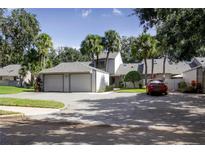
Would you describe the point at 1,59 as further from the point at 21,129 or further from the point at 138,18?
the point at 138,18

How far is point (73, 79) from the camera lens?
2798 centimetres

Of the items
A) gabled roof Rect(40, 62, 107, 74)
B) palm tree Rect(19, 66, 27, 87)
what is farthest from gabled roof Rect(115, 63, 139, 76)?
palm tree Rect(19, 66, 27, 87)

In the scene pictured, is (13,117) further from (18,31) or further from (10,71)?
(10,71)

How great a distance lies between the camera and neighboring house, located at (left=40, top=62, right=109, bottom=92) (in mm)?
27281

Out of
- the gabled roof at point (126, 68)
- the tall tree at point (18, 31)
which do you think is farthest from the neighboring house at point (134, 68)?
the tall tree at point (18, 31)

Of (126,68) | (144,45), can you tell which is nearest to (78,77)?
(144,45)

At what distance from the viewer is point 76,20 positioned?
32.0 ft

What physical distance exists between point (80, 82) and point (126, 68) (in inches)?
470

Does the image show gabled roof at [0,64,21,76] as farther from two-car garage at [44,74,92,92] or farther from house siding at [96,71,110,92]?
house siding at [96,71,110,92]

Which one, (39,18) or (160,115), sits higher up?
(39,18)
